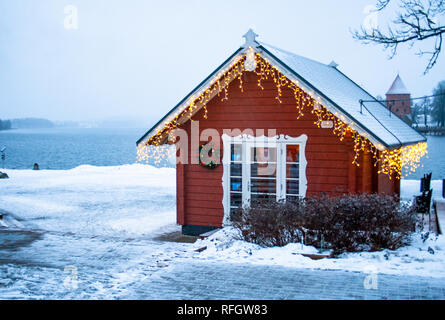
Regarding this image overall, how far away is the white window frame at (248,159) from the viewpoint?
11.4 metres

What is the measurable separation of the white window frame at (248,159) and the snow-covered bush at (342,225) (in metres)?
2.50

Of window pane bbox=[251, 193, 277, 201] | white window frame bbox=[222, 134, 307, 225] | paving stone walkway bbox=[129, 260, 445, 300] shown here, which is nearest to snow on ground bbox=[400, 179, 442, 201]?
white window frame bbox=[222, 134, 307, 225]

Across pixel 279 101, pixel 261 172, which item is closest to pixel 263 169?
pixel 261 172

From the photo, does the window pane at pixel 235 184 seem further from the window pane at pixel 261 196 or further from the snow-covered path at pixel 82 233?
the snow-covered path at pixel 82 233

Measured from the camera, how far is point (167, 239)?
12.1 meters

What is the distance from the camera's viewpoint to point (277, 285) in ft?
21.7

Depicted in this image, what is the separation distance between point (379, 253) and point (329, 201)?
131 centimetres

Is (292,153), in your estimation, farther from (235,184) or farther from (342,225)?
(342,225)

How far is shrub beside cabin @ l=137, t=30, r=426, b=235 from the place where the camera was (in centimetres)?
1092

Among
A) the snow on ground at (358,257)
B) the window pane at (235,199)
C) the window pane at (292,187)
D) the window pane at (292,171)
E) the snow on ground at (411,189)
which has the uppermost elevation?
the window pane at (292,171)

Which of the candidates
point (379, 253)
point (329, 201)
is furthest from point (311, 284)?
point (329, 201)

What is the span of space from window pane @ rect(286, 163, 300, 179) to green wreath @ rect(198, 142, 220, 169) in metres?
1.78

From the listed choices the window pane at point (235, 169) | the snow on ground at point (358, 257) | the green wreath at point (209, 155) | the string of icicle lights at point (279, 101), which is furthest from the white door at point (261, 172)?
the snow on ground at point (358, 257)
